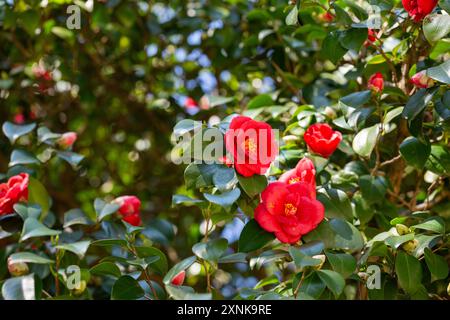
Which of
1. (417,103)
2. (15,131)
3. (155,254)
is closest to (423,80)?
(417,103)

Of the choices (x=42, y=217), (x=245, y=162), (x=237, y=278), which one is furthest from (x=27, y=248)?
(x=237, y=278)

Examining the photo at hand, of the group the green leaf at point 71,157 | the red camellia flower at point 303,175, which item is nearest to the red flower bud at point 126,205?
the green leaf at point 71,157

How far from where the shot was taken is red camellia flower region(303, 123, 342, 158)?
122cm

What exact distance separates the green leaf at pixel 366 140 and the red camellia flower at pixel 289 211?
19 cm

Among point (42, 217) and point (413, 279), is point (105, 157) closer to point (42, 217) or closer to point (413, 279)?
point (42, 217)

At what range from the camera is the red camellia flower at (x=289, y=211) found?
1054mm

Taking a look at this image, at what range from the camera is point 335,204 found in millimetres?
1146

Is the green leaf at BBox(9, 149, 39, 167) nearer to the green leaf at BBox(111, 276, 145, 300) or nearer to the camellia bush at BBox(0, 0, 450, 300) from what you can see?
the camellia bush at BBox(0, 0, 450, 300)

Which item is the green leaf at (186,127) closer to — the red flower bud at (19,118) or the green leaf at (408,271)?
the green leaf at (408,271)

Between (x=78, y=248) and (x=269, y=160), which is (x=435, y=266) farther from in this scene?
(x=78, y=248)

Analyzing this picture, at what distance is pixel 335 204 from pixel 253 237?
168 millimetres

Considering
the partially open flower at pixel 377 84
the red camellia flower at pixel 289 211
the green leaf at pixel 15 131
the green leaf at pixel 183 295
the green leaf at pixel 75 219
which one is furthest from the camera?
the green leaf at pixel 15 131

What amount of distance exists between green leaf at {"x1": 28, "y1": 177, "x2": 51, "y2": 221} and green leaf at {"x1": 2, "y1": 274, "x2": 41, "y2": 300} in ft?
0.69
